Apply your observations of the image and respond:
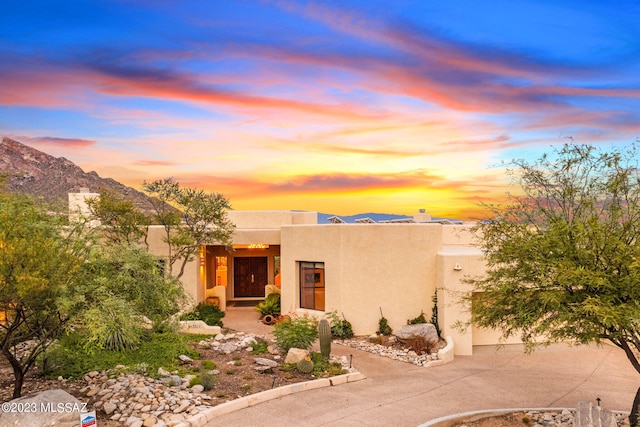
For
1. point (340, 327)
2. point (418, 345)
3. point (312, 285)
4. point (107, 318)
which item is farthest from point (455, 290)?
point (107, 318)

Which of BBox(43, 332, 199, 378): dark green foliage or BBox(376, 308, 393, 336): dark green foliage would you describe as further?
BBox(376, 308, 393, 336): dark green foliage

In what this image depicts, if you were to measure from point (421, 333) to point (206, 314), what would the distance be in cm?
992

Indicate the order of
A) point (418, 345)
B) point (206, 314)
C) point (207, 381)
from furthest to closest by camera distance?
point (206, 314)
point (418, 345)
point (207, 381)

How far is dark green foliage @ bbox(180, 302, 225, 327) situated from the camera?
69.5 feet

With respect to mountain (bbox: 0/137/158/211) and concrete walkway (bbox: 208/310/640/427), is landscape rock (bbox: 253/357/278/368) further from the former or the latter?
mountain (bbox: 0/137/158/211)

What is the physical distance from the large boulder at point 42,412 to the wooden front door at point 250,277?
2046cm

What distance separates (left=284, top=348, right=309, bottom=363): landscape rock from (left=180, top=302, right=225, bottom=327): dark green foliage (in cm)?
692

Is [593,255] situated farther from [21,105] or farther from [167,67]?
[21,105]

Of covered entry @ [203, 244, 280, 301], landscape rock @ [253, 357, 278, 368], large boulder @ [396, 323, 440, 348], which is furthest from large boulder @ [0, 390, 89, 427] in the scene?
covered entry @ [203, 244, 280, 301]

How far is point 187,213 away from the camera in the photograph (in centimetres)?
2195

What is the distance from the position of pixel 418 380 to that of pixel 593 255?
6801 mm

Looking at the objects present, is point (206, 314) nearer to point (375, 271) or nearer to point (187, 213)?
point (187, 213)

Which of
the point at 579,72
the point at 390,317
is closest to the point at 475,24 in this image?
the point at 579,72

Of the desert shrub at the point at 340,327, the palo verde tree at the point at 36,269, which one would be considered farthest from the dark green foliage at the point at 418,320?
the palo verde tree at the point at 36,269
